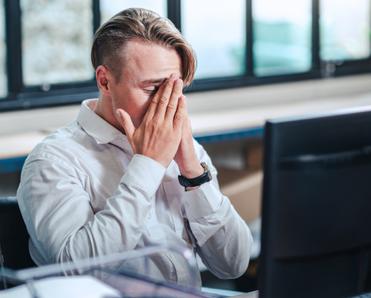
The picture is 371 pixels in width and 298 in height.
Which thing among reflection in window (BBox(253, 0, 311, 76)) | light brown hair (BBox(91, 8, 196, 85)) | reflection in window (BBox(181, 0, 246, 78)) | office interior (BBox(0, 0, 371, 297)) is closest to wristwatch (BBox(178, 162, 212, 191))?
light brown hair (BBox(91, 8, 196, 85))

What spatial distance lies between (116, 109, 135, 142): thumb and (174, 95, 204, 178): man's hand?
122mm

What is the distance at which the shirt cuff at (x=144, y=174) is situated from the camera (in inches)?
67.9

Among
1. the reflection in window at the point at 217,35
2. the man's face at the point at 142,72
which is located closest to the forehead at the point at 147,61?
the man's face at the point at 142,72

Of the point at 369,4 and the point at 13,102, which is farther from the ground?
the point at 369,4

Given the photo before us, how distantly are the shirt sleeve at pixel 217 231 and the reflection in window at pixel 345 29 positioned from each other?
3053mm

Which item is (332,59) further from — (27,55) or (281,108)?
(27,55)

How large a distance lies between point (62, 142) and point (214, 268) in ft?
1.53

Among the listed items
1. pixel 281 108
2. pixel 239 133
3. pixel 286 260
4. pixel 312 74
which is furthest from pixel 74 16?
pixel 286 260

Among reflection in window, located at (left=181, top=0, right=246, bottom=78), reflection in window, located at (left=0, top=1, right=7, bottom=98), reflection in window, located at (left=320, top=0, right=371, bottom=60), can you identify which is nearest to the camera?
reflection in window, located at (left=0, top=1, right=7, bottom=98)

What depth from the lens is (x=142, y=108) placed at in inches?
73.0

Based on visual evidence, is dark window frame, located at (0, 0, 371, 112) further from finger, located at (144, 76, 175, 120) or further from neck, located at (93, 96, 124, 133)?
finger, located at (144, 76, 175, 120)

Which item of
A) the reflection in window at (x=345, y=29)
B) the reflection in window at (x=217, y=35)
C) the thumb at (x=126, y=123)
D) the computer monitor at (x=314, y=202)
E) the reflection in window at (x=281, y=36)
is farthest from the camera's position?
the reflection in window at (x=345, y=29)

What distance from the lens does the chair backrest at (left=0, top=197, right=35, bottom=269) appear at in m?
1.82

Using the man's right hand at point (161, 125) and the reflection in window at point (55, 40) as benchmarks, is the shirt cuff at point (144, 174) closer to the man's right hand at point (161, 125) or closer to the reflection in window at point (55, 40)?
the man's right hand at point (161, 125)
